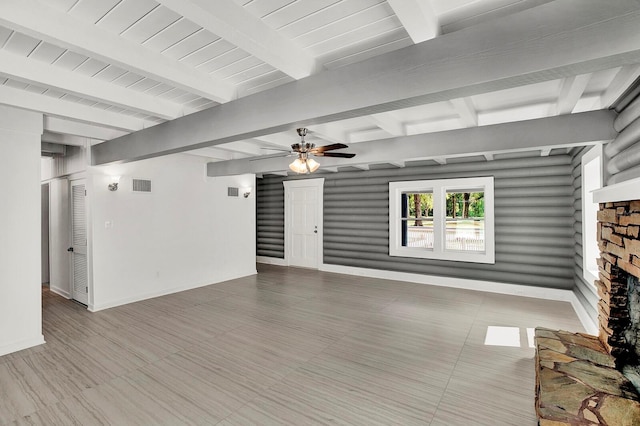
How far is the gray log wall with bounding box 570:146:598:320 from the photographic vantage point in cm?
430

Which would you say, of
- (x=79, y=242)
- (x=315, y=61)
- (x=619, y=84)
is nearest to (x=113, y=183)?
(x=79, y=242)

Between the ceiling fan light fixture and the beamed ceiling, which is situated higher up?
the beamed ceiling

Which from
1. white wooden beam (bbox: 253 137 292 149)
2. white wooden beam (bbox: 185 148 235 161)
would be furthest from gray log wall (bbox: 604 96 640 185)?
white wooden beam (bbox: 185 148 235 161)

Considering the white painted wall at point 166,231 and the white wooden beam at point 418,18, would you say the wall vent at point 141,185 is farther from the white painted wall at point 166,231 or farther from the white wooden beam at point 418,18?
the white wooden beam at point 418,18

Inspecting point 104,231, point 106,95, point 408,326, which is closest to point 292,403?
point 408,326

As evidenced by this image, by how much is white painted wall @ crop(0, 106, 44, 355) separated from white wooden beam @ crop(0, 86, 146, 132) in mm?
697

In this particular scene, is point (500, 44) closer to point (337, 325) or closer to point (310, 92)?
point (310, 92)

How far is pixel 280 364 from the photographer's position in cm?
330

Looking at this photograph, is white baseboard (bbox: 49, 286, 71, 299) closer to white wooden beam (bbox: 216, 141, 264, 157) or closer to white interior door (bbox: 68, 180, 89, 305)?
white interior door (bbox: 68, 180, 89, 305)

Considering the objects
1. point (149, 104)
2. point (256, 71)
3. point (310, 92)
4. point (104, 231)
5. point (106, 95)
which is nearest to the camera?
point (310, 92)

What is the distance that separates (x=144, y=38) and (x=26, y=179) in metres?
2.87

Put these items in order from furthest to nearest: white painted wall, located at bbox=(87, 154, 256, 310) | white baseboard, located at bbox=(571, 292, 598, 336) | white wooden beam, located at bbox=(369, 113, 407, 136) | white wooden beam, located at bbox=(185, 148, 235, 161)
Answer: white wooden beam, located at bbox=(185, 148, 235, 161) → white painted wall, located at bbox=(87, 154, 256, 310) → white baseboard, located at bbox=(571, 292, 598, 336) → white wooden beam, located at bbox=(369, 113, 407, 136)

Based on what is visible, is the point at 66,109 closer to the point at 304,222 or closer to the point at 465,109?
the point at 465,109

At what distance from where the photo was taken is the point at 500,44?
1.80 meters
